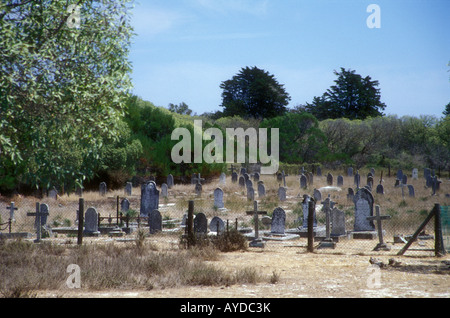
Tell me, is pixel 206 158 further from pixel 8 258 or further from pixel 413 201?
pixel 8 258

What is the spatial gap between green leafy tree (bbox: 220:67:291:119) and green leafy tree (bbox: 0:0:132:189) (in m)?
52.5

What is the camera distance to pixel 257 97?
66.1m

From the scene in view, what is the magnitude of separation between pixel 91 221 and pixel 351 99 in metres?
53.7

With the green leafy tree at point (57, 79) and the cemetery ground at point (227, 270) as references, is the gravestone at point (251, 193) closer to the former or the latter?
the cemetery ground at point (227, 270)

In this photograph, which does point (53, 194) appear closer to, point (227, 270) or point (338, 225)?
point (338, 225)

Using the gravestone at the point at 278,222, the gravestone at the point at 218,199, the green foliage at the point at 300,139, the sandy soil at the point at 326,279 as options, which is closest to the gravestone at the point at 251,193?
the gravestone at the point at 218,199

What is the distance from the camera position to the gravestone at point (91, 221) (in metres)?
18.2

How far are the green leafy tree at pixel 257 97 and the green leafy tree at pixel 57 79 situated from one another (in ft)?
172

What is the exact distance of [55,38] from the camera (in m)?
11.6

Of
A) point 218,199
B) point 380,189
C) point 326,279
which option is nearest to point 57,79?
point 326,279

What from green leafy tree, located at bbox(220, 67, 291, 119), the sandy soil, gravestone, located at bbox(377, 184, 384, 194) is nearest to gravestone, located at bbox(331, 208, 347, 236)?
the sandy soil

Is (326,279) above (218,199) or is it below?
below

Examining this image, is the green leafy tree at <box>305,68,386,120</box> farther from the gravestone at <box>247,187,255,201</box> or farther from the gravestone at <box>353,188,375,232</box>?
the gravestone at <box>353,188,375,232</box>
